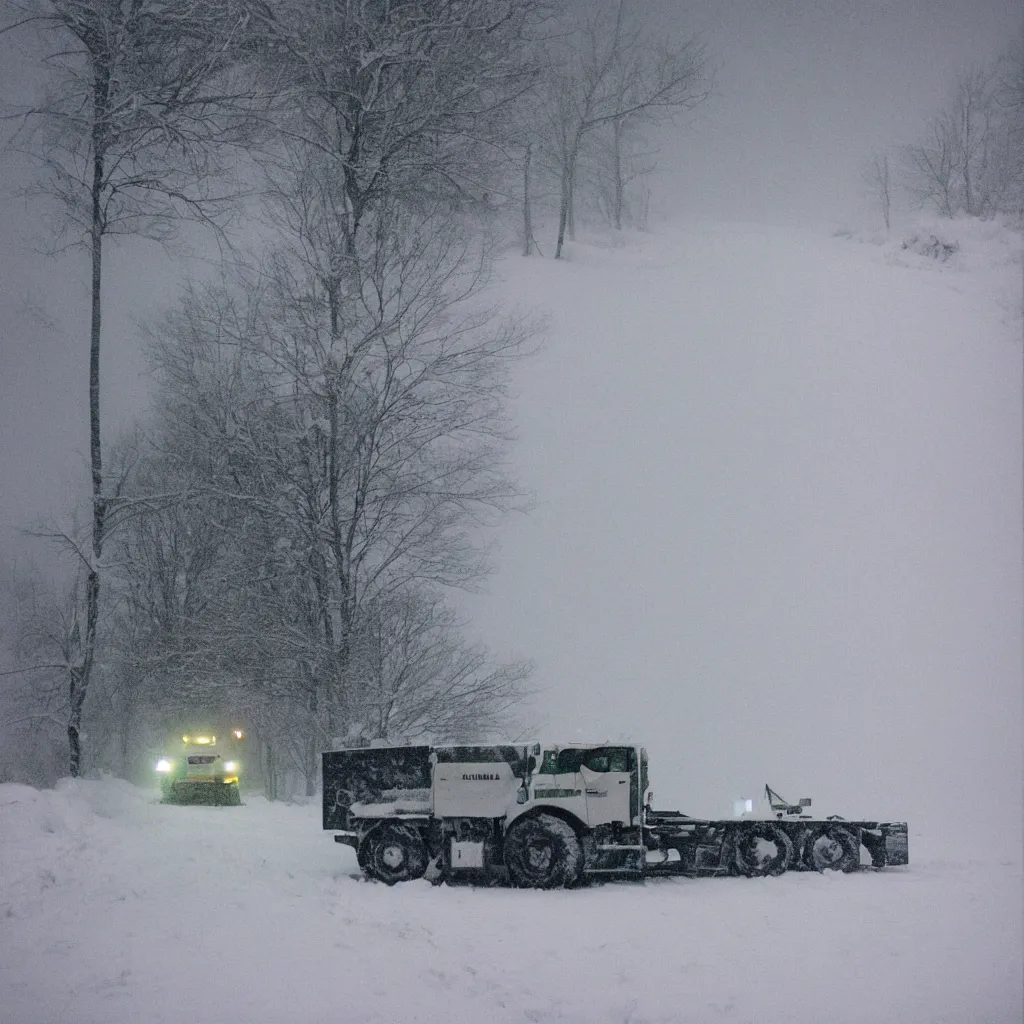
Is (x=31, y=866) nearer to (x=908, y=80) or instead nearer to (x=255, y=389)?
(x=255, y=389)

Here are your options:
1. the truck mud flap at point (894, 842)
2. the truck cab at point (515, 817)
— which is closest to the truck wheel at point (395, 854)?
the truck cab at point (515, 817)

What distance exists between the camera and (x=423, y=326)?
36.0 feet

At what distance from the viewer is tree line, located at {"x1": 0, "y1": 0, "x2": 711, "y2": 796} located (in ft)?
24.7

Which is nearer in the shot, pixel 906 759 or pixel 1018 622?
pixel 906 759

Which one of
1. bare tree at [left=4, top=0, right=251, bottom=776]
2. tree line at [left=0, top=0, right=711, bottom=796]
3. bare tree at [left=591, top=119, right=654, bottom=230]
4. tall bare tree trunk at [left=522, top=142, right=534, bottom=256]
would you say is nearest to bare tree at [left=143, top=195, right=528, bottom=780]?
tree line at [left=0, top=0, right=711, bottom=796]

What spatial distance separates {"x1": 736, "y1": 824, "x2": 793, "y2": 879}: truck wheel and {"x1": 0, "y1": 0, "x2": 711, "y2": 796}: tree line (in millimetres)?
3040

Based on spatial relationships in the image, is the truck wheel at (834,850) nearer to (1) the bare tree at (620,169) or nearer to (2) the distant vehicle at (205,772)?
(2) the distant vehicle at (205,772)

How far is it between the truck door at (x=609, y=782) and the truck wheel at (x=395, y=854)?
136cm

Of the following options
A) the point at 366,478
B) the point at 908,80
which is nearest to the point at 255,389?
the point at 366,478

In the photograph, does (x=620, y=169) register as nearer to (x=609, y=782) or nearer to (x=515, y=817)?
(x=609, y=782)

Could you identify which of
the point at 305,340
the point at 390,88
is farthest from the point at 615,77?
the point at 305,340

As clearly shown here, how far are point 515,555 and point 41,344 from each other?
5.67 meters

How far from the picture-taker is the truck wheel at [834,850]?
8.21m

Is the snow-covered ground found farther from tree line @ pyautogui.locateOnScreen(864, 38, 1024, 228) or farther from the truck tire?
tree line @ pyautogui.locateOnScreen(864, 38, 1024, 228)
